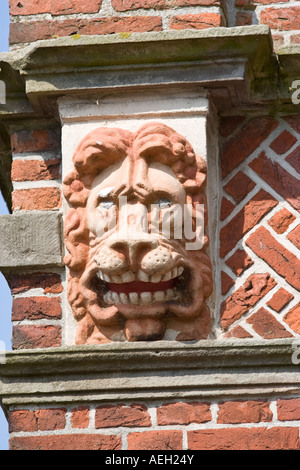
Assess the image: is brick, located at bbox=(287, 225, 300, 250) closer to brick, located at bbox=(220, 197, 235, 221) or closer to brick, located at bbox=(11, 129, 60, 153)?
brick, located at bbox=(220, 197, 235, 221)

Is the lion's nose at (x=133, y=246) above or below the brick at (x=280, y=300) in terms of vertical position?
above

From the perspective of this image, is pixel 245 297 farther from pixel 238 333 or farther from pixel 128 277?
pixel 128 277

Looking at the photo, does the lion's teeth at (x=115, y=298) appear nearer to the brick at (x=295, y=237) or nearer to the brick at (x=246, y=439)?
the brick at (x=246, y=439)

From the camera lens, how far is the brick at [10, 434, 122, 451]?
5.38 metres

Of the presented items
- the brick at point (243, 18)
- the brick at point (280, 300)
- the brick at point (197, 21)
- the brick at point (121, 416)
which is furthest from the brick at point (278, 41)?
the brick at point (121, 416)

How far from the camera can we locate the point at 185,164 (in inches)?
218

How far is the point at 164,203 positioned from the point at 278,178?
446 mm

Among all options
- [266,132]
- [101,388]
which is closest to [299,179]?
[266,132]

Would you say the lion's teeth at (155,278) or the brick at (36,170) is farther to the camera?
the brick at (36,170)

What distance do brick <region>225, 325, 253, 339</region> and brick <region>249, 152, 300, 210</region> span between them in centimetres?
47

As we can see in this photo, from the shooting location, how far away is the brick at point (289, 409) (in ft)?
17.5

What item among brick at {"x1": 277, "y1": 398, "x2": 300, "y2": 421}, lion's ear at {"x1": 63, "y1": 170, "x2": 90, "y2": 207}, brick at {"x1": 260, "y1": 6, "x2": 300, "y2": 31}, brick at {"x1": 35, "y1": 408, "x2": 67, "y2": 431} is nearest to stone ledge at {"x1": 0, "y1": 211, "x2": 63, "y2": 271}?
lion's ear at {"x1": 63, "y1": 170, "x2": 90, "y2": 207}

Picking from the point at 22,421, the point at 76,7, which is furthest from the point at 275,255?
the point at 76,7

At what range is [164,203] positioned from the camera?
546 centimetres
